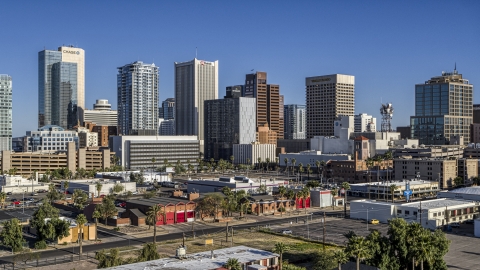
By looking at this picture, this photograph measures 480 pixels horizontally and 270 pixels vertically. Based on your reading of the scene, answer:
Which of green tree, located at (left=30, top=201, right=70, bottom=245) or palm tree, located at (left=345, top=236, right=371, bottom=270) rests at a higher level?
palm tree, located at (left=345, top=236, right=371, bottom=270)

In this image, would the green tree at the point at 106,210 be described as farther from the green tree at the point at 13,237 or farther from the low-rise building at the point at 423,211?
the low-rise building at the point at 423,211

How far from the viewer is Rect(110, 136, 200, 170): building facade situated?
188000mm

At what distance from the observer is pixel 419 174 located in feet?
422

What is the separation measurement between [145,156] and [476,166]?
106 m

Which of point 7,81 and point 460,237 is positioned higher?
point 7,81

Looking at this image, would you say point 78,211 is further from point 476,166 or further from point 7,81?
point 7,81

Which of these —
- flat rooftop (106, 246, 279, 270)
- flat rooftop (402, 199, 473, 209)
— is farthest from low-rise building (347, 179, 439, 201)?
flat rooftop (106, 246, 279, 270)

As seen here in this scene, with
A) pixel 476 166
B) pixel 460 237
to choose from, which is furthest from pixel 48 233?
pixel 476 166

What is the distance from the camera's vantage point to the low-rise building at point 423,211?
2876 inches

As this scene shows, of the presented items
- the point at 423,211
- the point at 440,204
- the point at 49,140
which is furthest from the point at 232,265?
the point at 49,140

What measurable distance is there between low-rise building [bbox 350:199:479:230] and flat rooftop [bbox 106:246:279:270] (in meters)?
32.9

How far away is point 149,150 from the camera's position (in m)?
191

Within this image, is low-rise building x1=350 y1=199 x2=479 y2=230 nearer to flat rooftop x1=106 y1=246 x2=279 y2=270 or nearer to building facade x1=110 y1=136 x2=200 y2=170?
flat rooftop x1=106 y1=246 x2=279 y2=270

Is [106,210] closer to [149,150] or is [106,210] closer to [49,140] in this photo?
[149,150]
